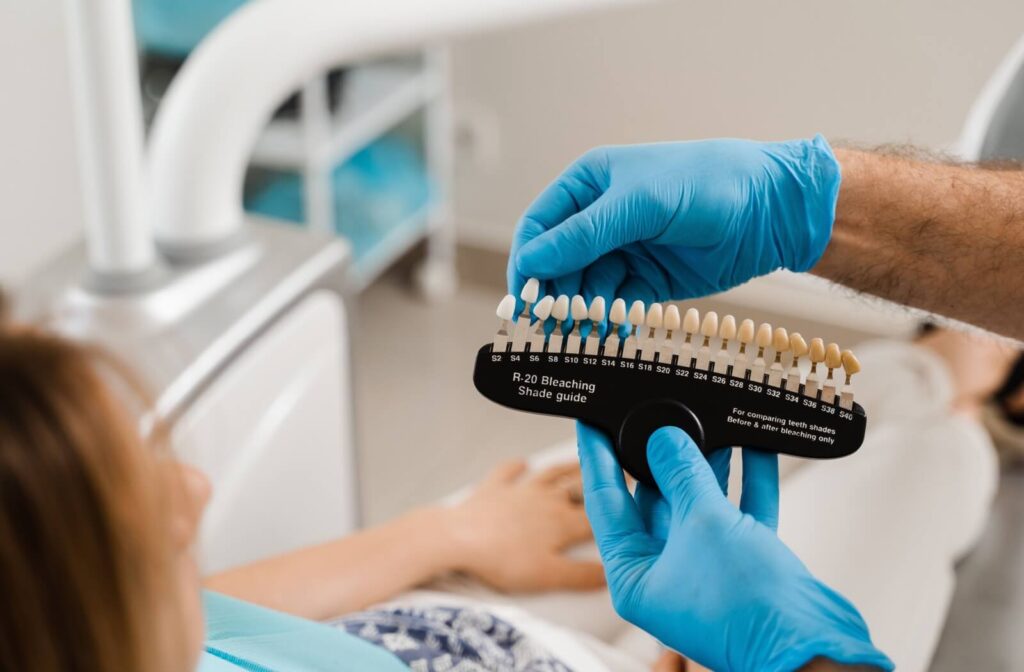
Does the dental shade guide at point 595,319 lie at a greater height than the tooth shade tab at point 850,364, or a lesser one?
greater

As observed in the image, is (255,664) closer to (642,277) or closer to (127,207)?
(642,277)

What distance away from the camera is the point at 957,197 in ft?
2.35

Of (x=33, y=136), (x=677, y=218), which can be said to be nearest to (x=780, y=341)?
(x=677, y=218)

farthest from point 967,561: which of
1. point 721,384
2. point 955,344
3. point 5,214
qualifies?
point 5,214

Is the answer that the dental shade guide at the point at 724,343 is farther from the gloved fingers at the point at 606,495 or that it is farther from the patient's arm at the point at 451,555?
the patient's arm at the point at 451,555

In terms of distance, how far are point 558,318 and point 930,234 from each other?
10.7 inches

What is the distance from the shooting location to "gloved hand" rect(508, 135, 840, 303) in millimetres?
663

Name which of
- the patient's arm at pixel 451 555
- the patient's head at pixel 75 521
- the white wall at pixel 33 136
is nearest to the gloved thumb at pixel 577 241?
the patient's head at pixel 75 521

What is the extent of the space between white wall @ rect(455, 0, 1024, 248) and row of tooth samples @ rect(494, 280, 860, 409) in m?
0.14

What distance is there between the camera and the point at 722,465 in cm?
67

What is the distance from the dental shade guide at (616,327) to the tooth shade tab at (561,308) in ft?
0.09

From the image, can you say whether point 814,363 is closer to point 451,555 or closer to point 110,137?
point 451,555

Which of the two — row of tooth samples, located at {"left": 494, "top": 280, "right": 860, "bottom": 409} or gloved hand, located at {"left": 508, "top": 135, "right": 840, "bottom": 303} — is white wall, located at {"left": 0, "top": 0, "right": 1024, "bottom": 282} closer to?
gloved hand, located at {"left": 508, "top": 135, "right": 840, "bottom": 303}

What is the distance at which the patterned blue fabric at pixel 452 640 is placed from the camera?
0.82 meters
